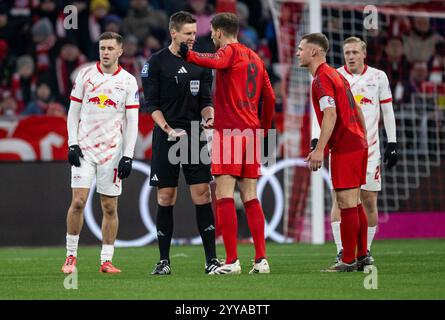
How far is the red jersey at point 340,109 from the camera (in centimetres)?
908

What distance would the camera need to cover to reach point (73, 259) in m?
9.61

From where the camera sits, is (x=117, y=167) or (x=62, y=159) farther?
(x=62, y=159)

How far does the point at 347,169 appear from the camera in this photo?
361 inches

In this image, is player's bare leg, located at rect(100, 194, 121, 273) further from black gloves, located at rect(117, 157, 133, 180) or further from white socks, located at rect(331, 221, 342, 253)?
white socks, located at rect(331, 221, 342, 253)

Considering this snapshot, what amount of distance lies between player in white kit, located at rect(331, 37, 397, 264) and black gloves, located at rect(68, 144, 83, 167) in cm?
271

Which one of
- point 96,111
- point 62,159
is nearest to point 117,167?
point 96,111

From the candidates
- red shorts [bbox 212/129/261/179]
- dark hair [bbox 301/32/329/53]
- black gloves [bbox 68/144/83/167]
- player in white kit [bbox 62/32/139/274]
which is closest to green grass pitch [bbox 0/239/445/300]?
player in white kit [bbox 62/32/139/274]

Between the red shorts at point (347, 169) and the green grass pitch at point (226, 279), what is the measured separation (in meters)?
0.75

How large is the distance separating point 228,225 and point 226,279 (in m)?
0.63

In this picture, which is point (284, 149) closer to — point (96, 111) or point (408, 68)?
point (408, 68)

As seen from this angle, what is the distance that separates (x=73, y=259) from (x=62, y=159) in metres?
5.03

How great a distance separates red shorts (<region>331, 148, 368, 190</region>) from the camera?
916 centimetres

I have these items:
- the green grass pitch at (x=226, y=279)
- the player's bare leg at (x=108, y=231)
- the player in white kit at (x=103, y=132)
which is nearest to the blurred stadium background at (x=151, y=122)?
the green grass pitch at (x=226, y=279)

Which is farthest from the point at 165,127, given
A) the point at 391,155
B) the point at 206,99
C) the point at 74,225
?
the point at 391,155
